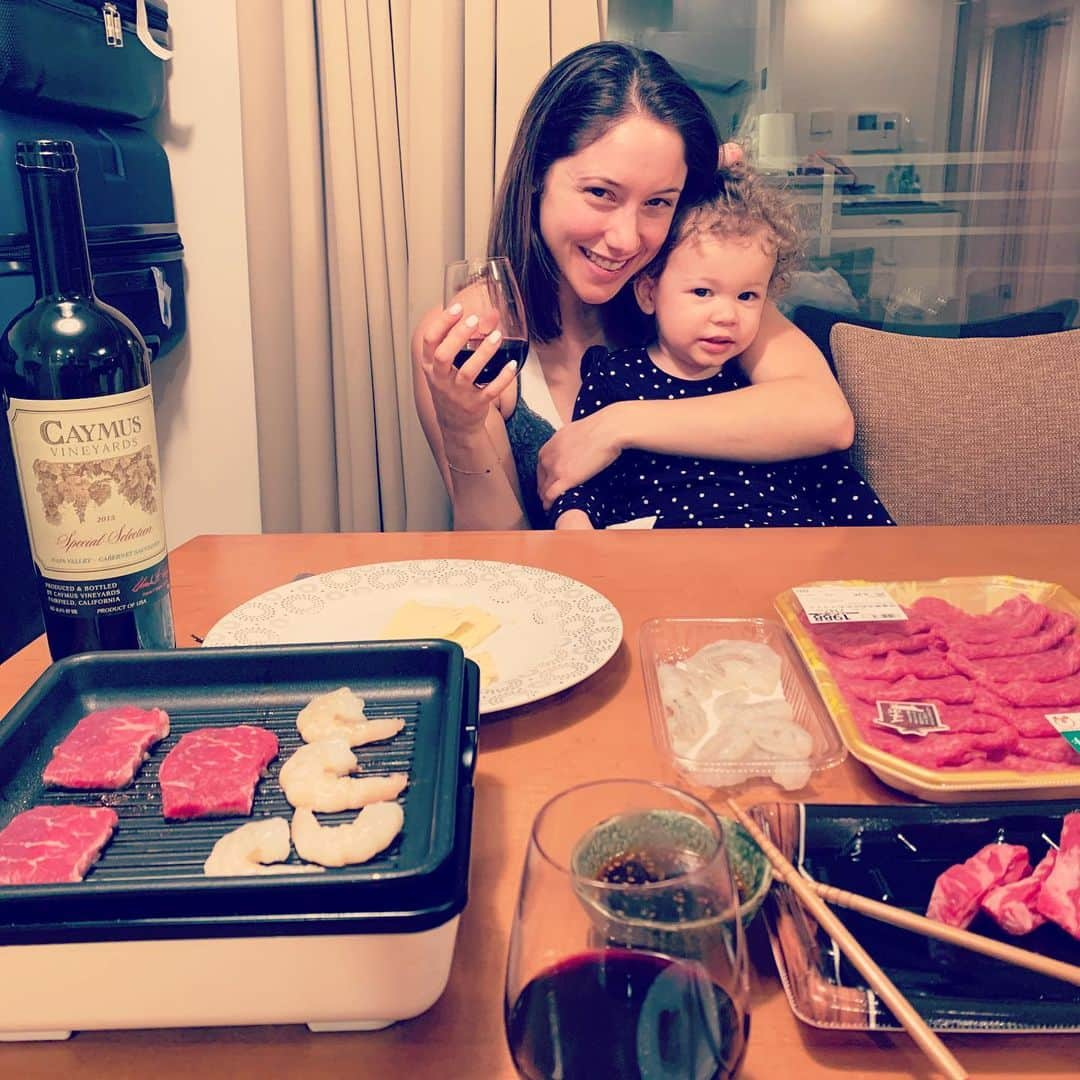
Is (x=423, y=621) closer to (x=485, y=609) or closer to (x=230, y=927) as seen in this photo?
(x=485, y=609)

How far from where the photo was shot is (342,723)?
24.8 inches

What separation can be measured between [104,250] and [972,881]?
1999 millimetres

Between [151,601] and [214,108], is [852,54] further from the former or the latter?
[151,601]

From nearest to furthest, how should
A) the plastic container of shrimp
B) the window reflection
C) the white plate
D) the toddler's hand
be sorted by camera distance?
the plastic container of shrimp < the white plate < the toddler's hand < the window reflection

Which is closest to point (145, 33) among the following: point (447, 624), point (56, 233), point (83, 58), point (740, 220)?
point (83, 58)

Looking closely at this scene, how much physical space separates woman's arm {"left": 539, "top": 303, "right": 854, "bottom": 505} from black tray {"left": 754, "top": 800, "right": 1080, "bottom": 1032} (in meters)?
0.97

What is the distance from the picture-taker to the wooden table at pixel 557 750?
1.61 feet

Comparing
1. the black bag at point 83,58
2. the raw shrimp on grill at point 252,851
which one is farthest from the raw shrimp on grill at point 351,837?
the black bag at point 83,58

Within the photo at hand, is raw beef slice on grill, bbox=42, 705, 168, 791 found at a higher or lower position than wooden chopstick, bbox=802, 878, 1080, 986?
higher

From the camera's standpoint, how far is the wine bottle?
701mm

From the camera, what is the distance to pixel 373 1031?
51 centimetres

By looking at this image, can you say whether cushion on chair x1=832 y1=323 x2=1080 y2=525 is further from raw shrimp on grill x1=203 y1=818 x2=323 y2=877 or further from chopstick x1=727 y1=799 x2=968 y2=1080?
raw shrimp on grill x1=203 y1=818 x2=323 y2=877

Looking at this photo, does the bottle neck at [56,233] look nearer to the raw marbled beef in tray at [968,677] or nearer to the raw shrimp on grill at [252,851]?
the raw shrimp on grill at [252,851]


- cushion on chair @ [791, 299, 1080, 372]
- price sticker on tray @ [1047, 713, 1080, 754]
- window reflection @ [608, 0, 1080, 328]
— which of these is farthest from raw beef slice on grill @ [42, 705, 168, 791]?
window reflection @ [608, 0, 1080, 328]
